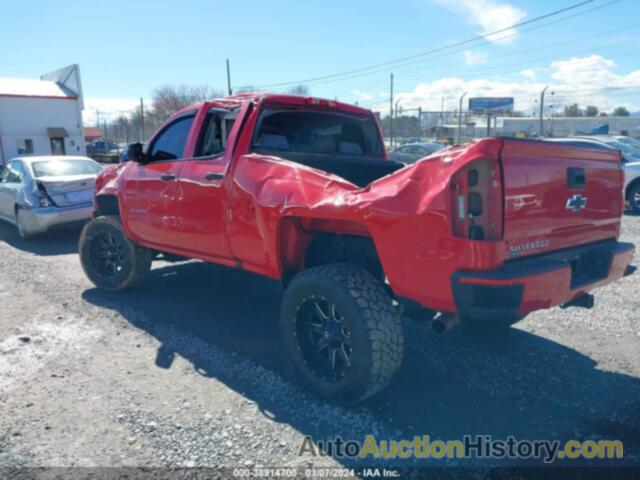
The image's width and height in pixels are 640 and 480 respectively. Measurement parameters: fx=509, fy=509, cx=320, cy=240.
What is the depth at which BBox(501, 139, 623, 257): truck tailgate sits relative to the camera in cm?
276

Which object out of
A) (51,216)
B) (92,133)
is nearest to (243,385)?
(51,216)

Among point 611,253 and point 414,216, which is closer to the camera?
point 414,216

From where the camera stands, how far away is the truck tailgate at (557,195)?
9.06 feet

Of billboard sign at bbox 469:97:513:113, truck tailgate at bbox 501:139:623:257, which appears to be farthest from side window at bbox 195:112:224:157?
billboard sign at bbox 469:97:513:113

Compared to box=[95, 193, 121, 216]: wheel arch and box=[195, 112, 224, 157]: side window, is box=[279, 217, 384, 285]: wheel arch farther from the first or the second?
box=[95, 193, 121, 216]: wheel arch

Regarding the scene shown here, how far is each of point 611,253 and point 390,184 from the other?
5.44 feet

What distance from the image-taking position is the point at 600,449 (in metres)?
2.79

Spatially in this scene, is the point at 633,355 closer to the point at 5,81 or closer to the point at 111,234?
the point at 111,234

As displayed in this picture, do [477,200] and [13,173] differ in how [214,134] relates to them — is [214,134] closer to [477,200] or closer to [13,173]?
[477,200]

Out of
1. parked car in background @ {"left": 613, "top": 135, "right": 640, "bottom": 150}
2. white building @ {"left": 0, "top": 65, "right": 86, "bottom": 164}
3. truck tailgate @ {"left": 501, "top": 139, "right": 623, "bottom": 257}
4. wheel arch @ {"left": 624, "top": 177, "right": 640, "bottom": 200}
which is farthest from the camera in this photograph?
white building @ {"left": 0, "top": 65, "right": 86, "bottom": 164}

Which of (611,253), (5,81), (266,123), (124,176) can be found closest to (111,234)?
(124,176)

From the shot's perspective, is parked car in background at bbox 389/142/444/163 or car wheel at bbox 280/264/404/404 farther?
parked car in background at bbox 389/142/444/163

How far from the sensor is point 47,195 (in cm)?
869

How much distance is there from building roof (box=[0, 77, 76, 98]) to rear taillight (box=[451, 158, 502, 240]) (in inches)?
1159
